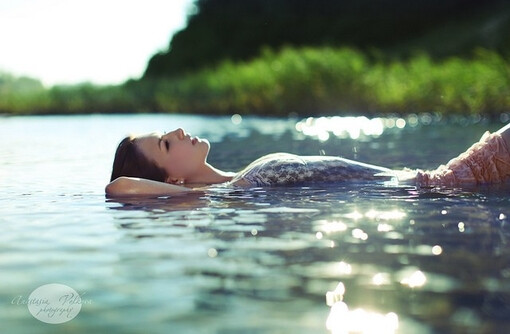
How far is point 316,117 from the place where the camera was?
75.9ft

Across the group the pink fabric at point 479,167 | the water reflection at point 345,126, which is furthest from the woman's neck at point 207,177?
the water reflection at point 345,126

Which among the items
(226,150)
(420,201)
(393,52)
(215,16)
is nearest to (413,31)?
(393,52)

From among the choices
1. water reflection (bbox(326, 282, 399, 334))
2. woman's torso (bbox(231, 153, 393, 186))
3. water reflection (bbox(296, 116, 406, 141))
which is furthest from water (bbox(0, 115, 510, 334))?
water reflection (bbox(296, 116, 406, 141))

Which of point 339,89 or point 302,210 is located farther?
point 339,89

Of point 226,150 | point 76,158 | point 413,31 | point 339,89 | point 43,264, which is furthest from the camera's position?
point 413,31

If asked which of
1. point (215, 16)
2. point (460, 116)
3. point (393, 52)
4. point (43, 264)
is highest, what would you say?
point (215, 16)

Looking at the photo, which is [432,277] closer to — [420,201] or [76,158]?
[420,201]

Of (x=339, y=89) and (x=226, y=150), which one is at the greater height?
(x=339, y=89)

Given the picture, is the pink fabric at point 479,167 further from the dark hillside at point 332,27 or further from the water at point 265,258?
the dark hillside at point 332,27

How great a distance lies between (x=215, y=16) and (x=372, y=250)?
48522 millimetres

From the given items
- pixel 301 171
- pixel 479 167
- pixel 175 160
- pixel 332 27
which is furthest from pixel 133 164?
pixel 332 27

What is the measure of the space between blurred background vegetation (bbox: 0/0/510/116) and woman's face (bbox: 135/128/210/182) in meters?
11.9

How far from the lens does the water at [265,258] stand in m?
3.16

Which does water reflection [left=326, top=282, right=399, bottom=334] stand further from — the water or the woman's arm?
the woman's arm
